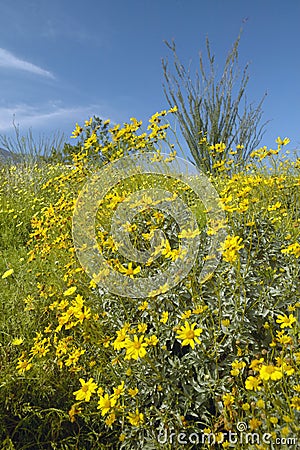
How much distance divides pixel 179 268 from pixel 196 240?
7.4 inches

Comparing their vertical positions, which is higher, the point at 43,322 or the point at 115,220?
the point at 115,220

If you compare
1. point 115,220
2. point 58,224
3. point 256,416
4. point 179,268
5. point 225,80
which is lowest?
point 256,416

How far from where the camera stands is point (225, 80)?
729 centimetres

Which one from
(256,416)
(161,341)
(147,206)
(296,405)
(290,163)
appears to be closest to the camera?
(296,405)

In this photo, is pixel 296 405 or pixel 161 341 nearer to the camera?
pixel 296 405

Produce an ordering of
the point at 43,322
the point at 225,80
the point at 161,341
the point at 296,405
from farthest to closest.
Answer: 1. the point at 225,80
2. the point at 43,322
3. the point at 161,341
4. the point at 296,405

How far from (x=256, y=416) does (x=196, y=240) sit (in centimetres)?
77

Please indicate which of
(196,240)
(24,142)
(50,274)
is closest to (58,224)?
(50,274)

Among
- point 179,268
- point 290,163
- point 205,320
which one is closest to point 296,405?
point 205,320

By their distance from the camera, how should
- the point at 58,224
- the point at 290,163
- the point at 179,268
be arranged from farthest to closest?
the point at 290,163
the point at 58,224
the point at 179,268

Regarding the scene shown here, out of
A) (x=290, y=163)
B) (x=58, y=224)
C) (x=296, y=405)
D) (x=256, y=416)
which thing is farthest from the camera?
(x=290, y=163)

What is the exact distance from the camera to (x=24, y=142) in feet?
24.5

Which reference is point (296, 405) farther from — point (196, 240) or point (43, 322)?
point (43, 322)

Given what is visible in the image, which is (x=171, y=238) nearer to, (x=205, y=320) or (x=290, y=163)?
(x=205, y=320)
